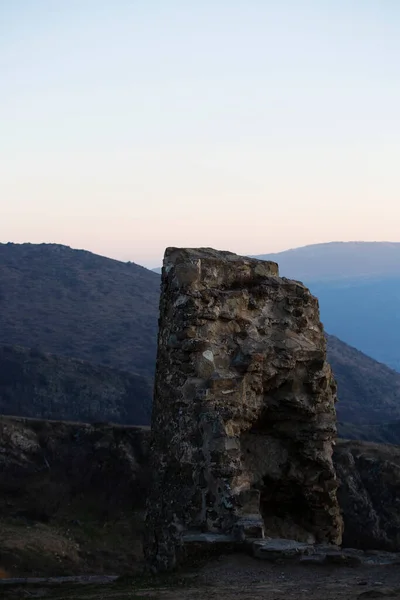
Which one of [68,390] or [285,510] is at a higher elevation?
[68,390]

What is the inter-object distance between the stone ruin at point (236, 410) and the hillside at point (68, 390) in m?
50.6

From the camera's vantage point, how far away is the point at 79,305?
10112 centimetres

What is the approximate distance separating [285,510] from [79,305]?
295 ft

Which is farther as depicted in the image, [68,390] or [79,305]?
[79,305]

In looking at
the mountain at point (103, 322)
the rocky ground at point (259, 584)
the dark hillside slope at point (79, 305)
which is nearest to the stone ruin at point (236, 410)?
the rocky ground at point (259, 584)

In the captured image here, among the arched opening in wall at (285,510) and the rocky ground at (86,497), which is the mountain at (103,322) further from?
the arched opening in wall at (285,510)

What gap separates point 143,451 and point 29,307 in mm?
66875

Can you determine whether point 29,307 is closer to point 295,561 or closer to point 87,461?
point 87,461

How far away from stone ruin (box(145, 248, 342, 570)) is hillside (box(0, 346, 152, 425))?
50563mm

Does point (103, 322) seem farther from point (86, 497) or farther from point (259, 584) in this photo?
point (259, 584)

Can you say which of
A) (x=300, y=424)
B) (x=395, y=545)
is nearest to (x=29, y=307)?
(x=395, y=545)

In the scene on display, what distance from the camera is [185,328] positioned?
1139 centimetres


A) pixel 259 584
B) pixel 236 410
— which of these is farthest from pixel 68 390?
pixel 259 584

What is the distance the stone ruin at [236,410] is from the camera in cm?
1064
